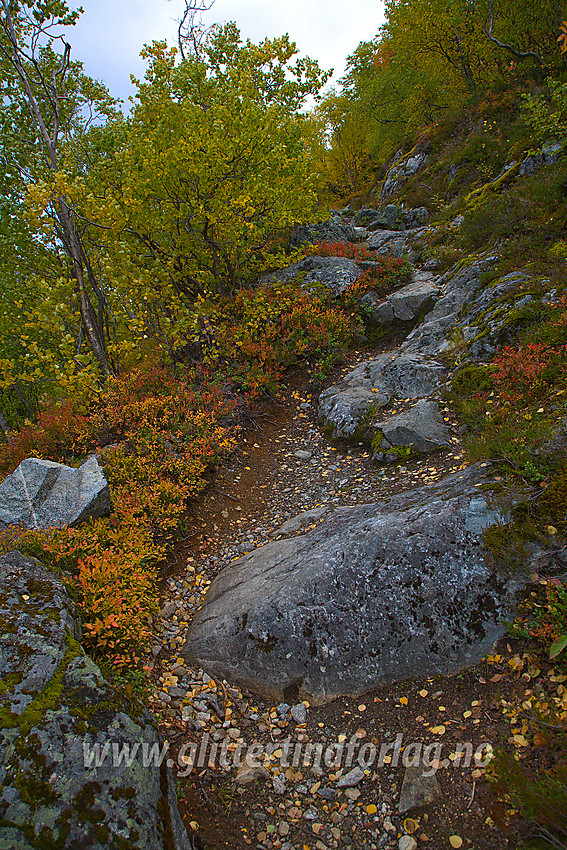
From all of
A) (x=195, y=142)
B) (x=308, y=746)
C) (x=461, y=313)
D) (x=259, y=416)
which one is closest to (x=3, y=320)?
(x=195, y=142)

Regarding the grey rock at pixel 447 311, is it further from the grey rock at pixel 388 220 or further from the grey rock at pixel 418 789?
the grey rock at pixel 388 220

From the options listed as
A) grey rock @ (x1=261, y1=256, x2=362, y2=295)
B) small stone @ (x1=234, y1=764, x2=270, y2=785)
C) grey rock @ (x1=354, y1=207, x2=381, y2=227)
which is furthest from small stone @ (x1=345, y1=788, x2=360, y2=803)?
grey rock @ (x1=354, y1=207, x2=381, y2=227)

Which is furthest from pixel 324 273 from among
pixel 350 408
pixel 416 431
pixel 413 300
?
pixel 416 431

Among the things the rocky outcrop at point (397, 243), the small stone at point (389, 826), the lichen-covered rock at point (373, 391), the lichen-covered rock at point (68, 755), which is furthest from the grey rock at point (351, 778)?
the rocky outcrop at point (397, 243)

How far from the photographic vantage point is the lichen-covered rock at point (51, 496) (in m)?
5.62

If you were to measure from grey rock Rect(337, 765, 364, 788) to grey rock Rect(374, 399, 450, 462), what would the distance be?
470 centimetres

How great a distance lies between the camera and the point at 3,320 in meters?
13.1

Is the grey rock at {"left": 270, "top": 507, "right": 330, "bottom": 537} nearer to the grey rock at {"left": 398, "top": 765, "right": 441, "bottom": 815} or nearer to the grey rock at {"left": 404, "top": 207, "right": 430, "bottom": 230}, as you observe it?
the grey rock at {"left": 398, "top": 765, "right": 441, "bottom": 815}

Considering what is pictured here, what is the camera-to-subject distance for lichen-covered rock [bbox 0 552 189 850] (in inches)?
96.0

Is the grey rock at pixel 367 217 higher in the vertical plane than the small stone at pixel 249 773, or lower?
higher

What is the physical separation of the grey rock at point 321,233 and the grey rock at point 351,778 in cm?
1572

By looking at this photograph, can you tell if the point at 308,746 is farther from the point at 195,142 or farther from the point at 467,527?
the point at 195,142

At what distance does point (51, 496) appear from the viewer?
5.81 meters

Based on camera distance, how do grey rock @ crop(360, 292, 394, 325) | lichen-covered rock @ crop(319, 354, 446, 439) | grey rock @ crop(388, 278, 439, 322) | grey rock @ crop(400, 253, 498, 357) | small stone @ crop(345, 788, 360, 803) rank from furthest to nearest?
grey rock @ crop(360, 292, 394, 325) < grey rock @ crop(388, 278, 439, 322) < grey rock @ crop(400, 253, 498, 357) < lichen-covered rock @ crop(319, 354, 446, 439) < small stone @ crop(345, 788, 360, 803)
